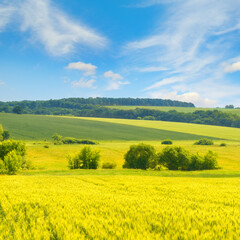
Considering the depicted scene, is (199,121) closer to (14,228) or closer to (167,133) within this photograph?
(167,133)

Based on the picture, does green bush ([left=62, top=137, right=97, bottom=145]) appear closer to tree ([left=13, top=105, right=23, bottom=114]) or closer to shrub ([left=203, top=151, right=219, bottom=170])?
shrub ([left=203, top=151, right=219, bottom=170])

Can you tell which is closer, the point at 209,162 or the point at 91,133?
the point at 209,162

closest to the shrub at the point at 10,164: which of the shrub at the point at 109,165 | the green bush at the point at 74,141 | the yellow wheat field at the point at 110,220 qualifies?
the shrub at the point at 109,165

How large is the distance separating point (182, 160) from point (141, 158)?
9814 mm

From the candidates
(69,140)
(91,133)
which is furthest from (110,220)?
(91,133)

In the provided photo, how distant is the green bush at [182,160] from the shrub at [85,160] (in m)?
15.6

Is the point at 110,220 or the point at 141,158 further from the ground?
the point at 110,220

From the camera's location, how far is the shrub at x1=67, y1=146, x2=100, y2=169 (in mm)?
45500

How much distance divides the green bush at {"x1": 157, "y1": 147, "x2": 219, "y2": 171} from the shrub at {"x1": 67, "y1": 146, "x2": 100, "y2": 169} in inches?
612

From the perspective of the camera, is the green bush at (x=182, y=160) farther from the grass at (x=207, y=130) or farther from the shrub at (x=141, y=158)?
the grass at (x=207, y=130)

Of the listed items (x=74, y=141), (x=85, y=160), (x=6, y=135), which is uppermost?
(x=85, y=160)

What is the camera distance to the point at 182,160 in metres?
50.5

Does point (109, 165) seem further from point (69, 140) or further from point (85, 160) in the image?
point (69, 140)

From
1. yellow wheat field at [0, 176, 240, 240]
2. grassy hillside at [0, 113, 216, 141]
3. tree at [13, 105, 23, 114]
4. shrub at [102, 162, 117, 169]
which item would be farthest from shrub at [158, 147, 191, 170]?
tree at [13, 105, 23, 114]
